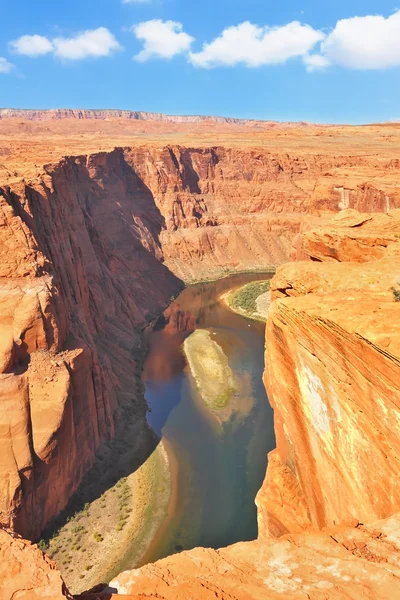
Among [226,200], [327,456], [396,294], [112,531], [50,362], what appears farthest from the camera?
[226,200]

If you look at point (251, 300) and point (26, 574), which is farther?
point (251, 300)

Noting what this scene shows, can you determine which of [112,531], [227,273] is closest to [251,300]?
[227,273]

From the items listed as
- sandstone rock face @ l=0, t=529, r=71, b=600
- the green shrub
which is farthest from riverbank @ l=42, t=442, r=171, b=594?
sandstone rock face @ l=0, t=529, r=71, b=600

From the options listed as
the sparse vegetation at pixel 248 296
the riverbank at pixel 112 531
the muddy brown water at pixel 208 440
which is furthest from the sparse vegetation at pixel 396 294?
the sparse vegetation at pixel 248 296

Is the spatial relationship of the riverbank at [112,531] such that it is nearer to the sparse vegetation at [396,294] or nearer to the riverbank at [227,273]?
the sparse vegetation at [396,294]

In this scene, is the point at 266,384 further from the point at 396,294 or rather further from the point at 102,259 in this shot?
the point at 102,259

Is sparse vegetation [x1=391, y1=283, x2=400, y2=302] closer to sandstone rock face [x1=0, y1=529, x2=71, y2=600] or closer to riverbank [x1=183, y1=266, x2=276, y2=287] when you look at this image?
sandstone rock face [x1=0, y1=529, x2=71, y2=600]
